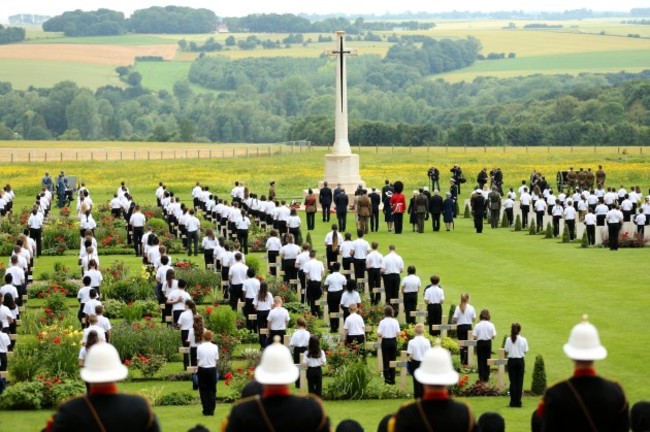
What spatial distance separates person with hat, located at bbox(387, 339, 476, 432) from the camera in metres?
11.2

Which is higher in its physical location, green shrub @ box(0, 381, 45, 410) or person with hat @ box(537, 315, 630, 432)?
person with hat @ box(537, 315, 630, 432)

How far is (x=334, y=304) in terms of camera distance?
28844 millimetres

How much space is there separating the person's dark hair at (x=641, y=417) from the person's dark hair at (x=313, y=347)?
23.6 feet

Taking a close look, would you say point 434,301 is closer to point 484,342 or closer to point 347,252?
point 484,342

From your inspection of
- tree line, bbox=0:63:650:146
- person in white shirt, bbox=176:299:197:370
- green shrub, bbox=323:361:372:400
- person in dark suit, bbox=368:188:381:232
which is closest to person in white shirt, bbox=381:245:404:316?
person in white shirt, bbox=176:299:197:370

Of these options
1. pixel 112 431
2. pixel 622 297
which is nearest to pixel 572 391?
pixel 112 431

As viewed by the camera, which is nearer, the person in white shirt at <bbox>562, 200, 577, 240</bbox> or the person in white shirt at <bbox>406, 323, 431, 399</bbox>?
the person in white shirt at <bbox>406, 323, 431, 399</bbox>

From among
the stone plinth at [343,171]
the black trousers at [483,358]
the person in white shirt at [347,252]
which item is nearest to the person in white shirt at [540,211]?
the stone plinth at [343,171]

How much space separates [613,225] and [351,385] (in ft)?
66.8

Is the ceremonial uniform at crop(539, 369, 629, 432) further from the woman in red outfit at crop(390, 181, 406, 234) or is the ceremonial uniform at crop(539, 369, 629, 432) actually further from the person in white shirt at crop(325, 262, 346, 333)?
the woman in red outfit at crop(390, 181, 406, 234)

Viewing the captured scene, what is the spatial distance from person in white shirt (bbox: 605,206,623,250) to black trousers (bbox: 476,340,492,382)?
1830 cm

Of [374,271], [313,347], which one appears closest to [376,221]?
[374,271]

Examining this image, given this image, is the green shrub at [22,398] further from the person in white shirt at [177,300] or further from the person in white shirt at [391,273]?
the person in white shirt at [391,273]

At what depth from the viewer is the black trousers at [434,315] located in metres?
26.8
